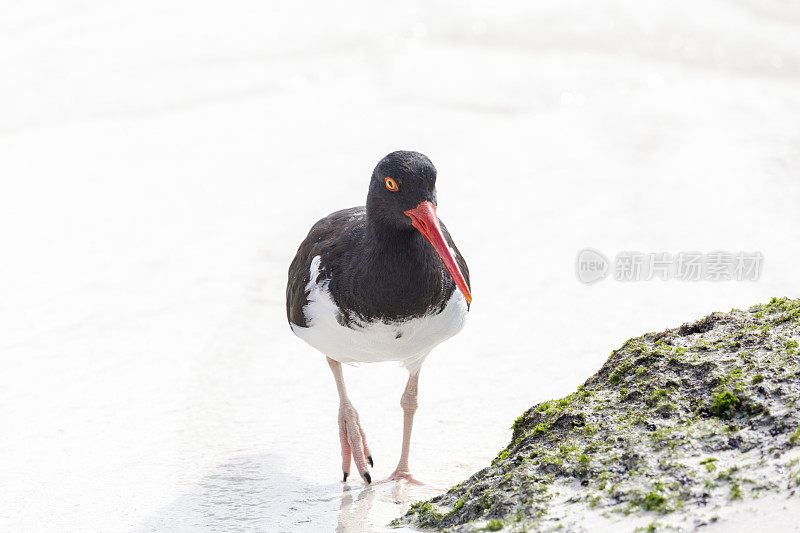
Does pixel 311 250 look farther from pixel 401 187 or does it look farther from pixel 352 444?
pixel 352 444

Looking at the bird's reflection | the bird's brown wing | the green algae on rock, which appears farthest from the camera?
the bird's brown wing

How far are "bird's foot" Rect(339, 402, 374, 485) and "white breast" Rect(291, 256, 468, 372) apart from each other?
437mm

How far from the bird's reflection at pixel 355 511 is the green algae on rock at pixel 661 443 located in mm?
426

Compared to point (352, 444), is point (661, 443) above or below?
above

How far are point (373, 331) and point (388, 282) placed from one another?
269 millimetres

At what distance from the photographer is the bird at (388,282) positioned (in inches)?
160

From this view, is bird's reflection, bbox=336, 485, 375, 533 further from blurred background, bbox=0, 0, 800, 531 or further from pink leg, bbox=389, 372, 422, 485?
pink leg, bbox=389, 372, 422, 485

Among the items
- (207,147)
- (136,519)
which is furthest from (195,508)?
(207,147)

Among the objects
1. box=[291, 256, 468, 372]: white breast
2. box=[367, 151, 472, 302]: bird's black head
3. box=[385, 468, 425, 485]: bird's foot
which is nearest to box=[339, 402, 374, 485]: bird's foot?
box=[385, 468, 425, 485]: bird's foot

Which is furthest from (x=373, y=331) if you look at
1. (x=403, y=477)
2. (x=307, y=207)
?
(x=307, y=207)

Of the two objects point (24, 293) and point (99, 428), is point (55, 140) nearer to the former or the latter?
point (24, 293)

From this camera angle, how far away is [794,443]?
271 centimetres

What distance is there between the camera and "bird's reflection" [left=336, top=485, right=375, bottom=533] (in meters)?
3.73

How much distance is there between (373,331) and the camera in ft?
13.8
